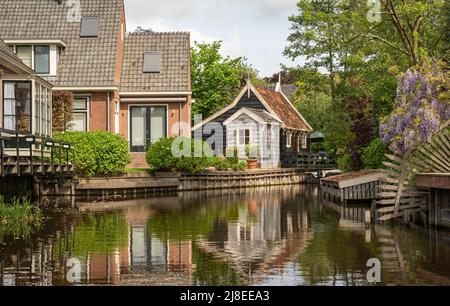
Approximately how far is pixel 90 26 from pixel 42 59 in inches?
139

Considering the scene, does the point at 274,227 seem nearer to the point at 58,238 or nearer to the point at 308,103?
the point at 58,238

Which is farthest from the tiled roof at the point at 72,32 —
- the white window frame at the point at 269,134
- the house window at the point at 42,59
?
the white window frame at the point at 269,134

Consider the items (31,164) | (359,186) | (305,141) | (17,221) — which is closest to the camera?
(17,221)

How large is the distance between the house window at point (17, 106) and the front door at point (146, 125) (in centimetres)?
1395

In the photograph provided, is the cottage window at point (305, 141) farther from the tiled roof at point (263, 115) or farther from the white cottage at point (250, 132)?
the white cottage at point (250, 132)

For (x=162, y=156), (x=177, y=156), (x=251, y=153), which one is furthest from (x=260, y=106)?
(x=162, y=156)

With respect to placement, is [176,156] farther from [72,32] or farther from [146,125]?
[72,32]

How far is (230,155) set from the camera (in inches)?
1914

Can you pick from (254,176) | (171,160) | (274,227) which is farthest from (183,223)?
(254,176)

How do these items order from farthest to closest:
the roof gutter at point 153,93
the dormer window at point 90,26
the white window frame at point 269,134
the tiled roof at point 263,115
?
1. the white window frame at point 269,134
2. the tiled roof at point 263,115
3. the dormer window at point 90,26
4. the roof gutter at point 153,93

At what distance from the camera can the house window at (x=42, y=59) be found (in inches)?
1647

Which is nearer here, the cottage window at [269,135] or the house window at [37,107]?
the house window at [37,107]

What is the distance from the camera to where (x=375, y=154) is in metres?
33.9
